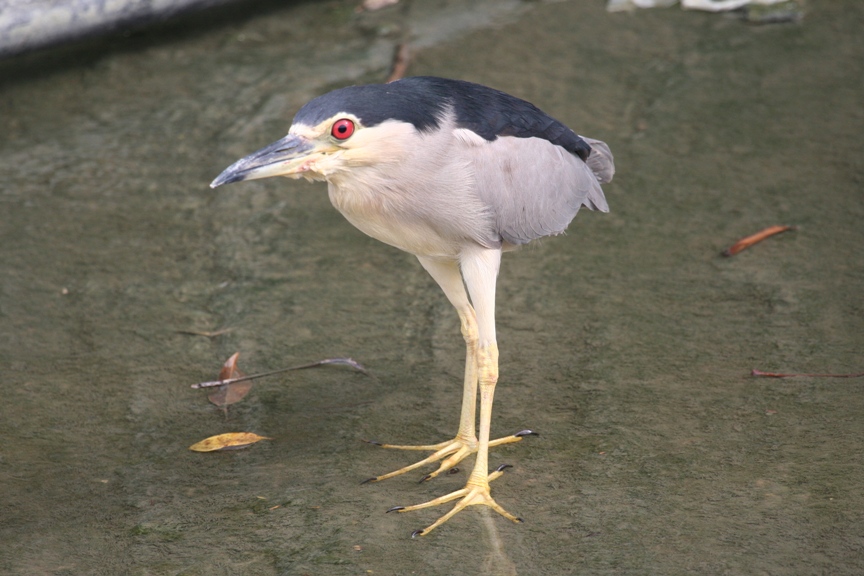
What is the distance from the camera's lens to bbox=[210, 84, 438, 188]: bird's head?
2584mm

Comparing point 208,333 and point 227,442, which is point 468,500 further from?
point 208,333

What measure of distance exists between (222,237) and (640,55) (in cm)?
290

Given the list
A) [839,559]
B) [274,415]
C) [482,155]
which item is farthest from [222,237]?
[839,559]

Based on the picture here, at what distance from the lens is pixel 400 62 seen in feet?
19.3

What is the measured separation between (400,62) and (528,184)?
309 cm

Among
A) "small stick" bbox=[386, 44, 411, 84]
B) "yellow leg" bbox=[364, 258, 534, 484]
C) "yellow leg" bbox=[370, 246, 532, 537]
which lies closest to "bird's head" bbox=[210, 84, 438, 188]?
"yellow leg" bbox=[370, 246, 532, 537]

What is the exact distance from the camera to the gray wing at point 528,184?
9.57 feet

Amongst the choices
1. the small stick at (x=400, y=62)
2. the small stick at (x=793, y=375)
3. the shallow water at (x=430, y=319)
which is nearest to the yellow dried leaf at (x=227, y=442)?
the shallow water at (x=430, y=319)

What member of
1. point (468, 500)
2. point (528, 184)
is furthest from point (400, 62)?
point (468, 500)

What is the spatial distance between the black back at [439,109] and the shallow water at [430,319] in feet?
3.21

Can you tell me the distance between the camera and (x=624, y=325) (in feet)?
12.6

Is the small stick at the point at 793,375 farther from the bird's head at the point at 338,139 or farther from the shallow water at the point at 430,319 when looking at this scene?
the bird's head at the point at 338,139

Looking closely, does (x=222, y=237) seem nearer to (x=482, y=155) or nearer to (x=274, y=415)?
(x=274, y=415)

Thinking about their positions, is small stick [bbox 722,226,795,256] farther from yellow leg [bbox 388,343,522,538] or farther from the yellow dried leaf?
the yellow dried leaf
